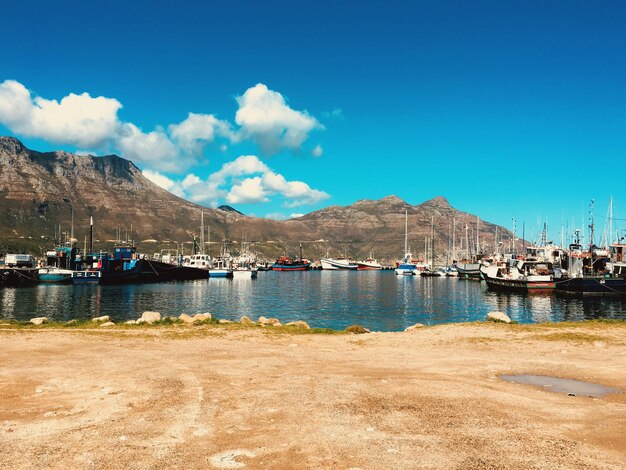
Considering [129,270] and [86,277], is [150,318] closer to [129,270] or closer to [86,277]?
[86,277]

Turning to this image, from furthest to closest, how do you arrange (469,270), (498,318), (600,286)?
(469,270), (600,286), (498,318)

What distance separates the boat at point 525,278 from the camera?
9644 centimetres

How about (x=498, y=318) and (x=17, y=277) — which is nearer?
(x=498, y=318)

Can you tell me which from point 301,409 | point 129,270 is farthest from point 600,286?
point 129,270

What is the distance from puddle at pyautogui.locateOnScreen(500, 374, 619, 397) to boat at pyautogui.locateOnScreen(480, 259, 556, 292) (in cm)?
8926

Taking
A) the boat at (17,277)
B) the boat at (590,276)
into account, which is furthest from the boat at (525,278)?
the boat at (17,277)

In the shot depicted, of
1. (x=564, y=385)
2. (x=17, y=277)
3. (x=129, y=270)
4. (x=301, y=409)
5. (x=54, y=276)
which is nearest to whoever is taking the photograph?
(x=301, y=409)

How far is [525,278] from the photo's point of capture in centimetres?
9969

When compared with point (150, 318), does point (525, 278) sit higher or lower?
higher

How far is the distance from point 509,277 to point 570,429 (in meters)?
106

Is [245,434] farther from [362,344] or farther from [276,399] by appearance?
[362,344]

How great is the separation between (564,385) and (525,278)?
3653 inches

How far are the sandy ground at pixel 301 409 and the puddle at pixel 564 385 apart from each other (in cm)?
54

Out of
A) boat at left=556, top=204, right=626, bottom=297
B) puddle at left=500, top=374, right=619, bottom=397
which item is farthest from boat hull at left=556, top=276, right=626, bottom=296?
puddle at left=500, top=374, right=619, bottom=397
